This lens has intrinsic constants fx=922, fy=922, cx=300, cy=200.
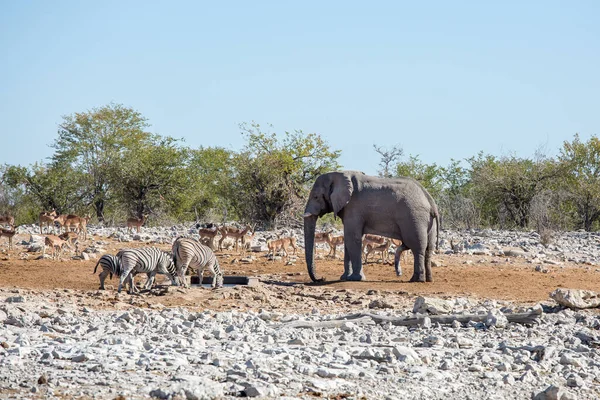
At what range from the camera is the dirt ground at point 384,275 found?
16938mm

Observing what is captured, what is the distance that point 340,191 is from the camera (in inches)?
746

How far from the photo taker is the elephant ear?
18.9 metres

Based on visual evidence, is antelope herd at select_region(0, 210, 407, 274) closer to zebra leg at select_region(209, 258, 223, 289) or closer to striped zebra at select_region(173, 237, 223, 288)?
zebra leg at select_region(209, 258, 223, 289)

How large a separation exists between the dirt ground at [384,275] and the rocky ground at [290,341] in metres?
0.10

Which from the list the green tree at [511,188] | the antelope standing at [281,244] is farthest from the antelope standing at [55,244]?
the green tree at [511,188]

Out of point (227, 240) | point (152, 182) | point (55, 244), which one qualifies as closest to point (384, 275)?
point (227, 240)

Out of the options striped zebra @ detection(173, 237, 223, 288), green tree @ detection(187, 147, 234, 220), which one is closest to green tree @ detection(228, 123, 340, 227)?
green tree @ detection(187, 147, 234, 220)

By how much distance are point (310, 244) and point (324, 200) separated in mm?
1016

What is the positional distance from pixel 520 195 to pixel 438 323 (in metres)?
30.7

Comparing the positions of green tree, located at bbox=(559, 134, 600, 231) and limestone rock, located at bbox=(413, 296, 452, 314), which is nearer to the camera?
limestone rock, located at bbox=(413, 296, 452, 314)

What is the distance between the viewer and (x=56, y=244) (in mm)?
21188

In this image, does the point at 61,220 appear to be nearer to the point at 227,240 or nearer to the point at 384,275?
the point at 227,240

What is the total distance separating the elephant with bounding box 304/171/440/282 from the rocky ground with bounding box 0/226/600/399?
63 cm

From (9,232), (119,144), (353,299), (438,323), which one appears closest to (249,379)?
(438,323)
